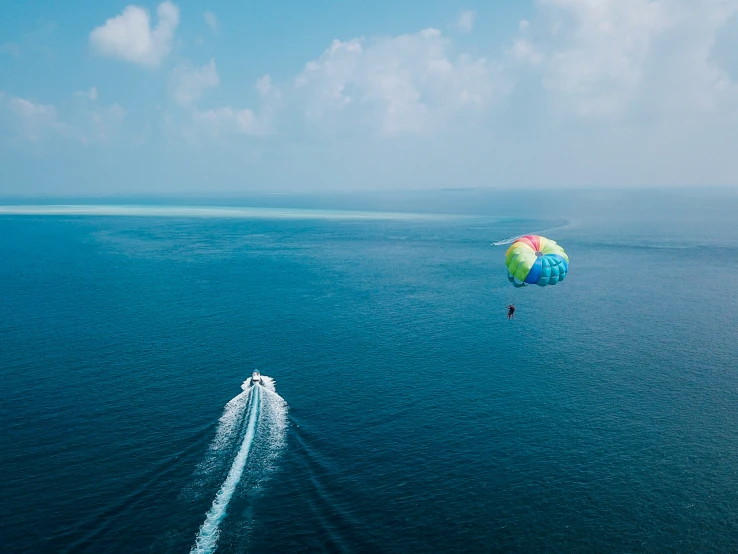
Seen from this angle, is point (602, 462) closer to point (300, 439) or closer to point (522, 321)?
point (300, 439)

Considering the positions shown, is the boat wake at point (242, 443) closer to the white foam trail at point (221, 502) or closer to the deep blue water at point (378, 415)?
the white foam trail at point (221, 502)

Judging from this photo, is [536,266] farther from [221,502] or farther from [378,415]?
[221,502]

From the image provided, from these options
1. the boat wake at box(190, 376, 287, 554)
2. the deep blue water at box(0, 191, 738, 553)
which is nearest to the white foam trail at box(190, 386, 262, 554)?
the boat wake at box(190, 376, 287, 554)

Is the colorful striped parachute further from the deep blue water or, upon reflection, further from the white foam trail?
the white foam trail

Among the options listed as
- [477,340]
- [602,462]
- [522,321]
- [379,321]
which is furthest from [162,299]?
[602,462]

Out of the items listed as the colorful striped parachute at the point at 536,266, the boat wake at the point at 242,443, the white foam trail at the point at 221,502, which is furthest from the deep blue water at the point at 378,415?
the colorful striped parachute at the point at 536,266

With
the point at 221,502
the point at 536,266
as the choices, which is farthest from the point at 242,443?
the point at 536,266
